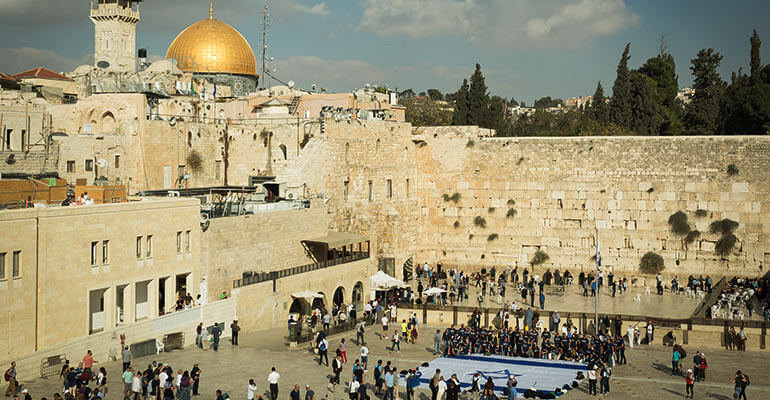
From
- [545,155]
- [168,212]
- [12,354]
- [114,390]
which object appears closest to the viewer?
[114,390]

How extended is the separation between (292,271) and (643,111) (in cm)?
2351

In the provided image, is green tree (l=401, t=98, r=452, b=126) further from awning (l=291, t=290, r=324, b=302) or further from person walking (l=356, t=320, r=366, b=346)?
person walking (l=356, t=320, r=366, b=346)

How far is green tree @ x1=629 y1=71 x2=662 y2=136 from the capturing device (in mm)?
42938

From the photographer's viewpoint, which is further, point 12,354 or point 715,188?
point 715,188

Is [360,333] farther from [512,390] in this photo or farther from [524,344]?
[512,390]

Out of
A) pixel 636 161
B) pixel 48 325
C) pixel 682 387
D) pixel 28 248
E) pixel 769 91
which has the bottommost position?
pixel 682 387

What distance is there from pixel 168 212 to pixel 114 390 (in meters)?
6.95

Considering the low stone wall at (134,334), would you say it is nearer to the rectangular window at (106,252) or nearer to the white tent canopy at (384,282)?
the rectangular window at (106,252)

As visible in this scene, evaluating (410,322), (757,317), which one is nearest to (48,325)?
(410,322)

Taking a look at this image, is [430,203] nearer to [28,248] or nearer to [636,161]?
[636,161]

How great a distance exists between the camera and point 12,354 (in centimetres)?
1920

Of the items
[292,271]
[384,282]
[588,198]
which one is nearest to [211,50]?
[384,282]

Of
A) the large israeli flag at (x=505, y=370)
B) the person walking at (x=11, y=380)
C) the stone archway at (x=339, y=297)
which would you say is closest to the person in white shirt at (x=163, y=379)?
the person walking at (x=11, y=380)

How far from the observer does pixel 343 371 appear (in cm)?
2077
